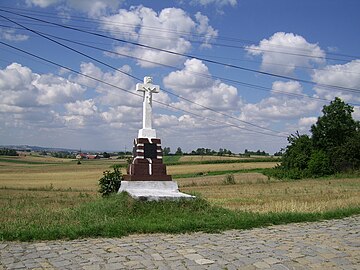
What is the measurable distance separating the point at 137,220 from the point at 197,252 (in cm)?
391

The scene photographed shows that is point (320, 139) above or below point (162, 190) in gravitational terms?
above

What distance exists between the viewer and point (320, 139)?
198 ft

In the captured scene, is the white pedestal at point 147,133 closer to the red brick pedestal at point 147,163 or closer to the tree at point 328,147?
the red brick pedestal at point 147,163

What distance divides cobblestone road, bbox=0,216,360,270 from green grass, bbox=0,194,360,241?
45cm

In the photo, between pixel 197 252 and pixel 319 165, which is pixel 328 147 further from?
pixel 197 252

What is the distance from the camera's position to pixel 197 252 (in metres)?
7.39

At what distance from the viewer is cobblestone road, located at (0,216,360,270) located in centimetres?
659

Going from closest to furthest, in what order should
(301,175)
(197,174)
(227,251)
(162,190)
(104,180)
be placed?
(227,251)
(162,190)
(104,180)
(301,175)
(197,174)

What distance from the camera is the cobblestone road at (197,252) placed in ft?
21.6

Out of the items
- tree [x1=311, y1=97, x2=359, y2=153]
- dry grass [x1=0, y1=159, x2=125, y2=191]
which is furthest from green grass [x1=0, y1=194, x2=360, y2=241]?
tree [x1=311, y1=97, x2=359, y2=153]

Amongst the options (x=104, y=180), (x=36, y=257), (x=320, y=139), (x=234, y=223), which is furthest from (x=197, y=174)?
(x=36, y=257)

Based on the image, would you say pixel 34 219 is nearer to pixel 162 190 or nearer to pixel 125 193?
pixel 125 193

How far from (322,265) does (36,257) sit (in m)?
4.63

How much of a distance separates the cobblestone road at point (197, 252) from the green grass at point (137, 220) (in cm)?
45
